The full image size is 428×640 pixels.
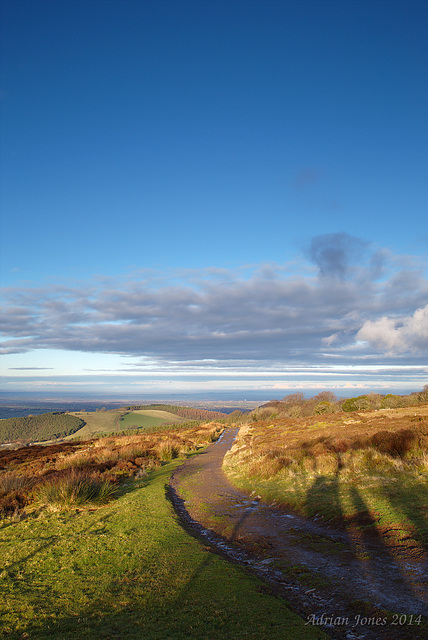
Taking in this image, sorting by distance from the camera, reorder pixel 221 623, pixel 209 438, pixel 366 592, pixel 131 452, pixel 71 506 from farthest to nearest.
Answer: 1. pixel 209 438
2. pixel 131 452
3. pixel 71 506
4. pixel 366 592
5. pixel 221 623

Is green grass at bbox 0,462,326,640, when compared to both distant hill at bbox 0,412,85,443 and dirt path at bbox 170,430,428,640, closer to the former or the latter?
dirt path at bbox 170,430,428,640

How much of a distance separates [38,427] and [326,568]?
127349 mm

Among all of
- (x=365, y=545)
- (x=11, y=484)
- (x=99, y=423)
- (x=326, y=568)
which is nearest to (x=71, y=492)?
(x=11, y=484)

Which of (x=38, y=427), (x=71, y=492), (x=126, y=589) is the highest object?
(x=126, y=589)

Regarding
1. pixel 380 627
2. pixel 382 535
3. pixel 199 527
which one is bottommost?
pixel 199 527

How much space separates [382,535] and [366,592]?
303 centimetres

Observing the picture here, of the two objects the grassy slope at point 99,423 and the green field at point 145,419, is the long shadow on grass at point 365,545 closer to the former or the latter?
the grassy slope at point 99,423

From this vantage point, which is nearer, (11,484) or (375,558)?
(375,558)

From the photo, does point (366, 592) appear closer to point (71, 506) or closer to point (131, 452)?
point (71, 506)

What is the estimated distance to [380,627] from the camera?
468cm

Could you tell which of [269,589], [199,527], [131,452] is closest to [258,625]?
[269,589]

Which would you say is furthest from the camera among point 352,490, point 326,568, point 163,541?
point 352,490

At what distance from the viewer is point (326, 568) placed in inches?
273

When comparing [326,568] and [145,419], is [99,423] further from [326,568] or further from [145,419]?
[326,568]
